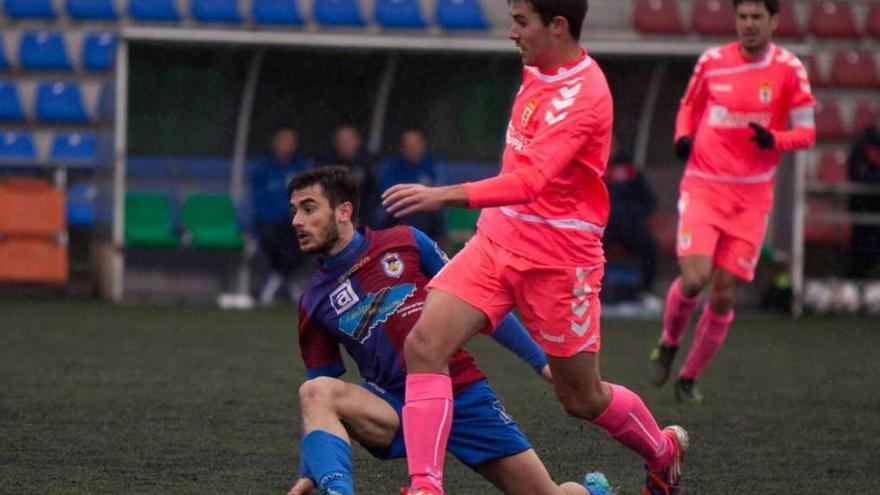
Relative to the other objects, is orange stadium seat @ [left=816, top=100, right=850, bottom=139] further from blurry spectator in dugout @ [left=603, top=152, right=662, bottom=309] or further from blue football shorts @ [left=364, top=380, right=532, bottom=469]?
blue football shorts @ [left=364, top=380, right=532, bottom=469]

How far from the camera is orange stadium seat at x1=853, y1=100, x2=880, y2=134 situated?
16806mm

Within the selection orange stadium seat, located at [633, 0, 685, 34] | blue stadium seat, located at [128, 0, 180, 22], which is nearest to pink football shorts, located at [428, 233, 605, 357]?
blue stadium seat, located at [128, 0, 180, 22]

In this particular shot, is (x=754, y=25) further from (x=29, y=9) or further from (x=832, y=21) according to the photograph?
(x=29, y=9)

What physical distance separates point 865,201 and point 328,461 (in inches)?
485

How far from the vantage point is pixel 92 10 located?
16.0 m

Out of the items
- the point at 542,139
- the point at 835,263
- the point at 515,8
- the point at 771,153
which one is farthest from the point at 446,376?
the point at 835,263

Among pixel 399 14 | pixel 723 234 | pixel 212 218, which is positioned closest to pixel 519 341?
pixel 723 234

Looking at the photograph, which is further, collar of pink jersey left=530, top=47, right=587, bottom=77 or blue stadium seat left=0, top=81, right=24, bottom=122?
blue stadium seat left=0, top=81, right=24, bottom=122

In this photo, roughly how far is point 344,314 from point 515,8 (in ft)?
3.53

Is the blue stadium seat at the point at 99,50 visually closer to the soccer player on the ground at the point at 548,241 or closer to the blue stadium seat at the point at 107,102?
the blue stadium seat at the point at 107,102

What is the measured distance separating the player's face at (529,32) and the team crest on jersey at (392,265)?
0.76 m

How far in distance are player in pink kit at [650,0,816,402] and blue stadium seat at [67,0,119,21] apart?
8.32 meters

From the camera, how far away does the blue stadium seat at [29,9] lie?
16.1 m

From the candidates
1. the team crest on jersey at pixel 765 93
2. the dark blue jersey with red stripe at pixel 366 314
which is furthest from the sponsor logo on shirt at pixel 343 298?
the team crest on jersey at pixel 765 93
